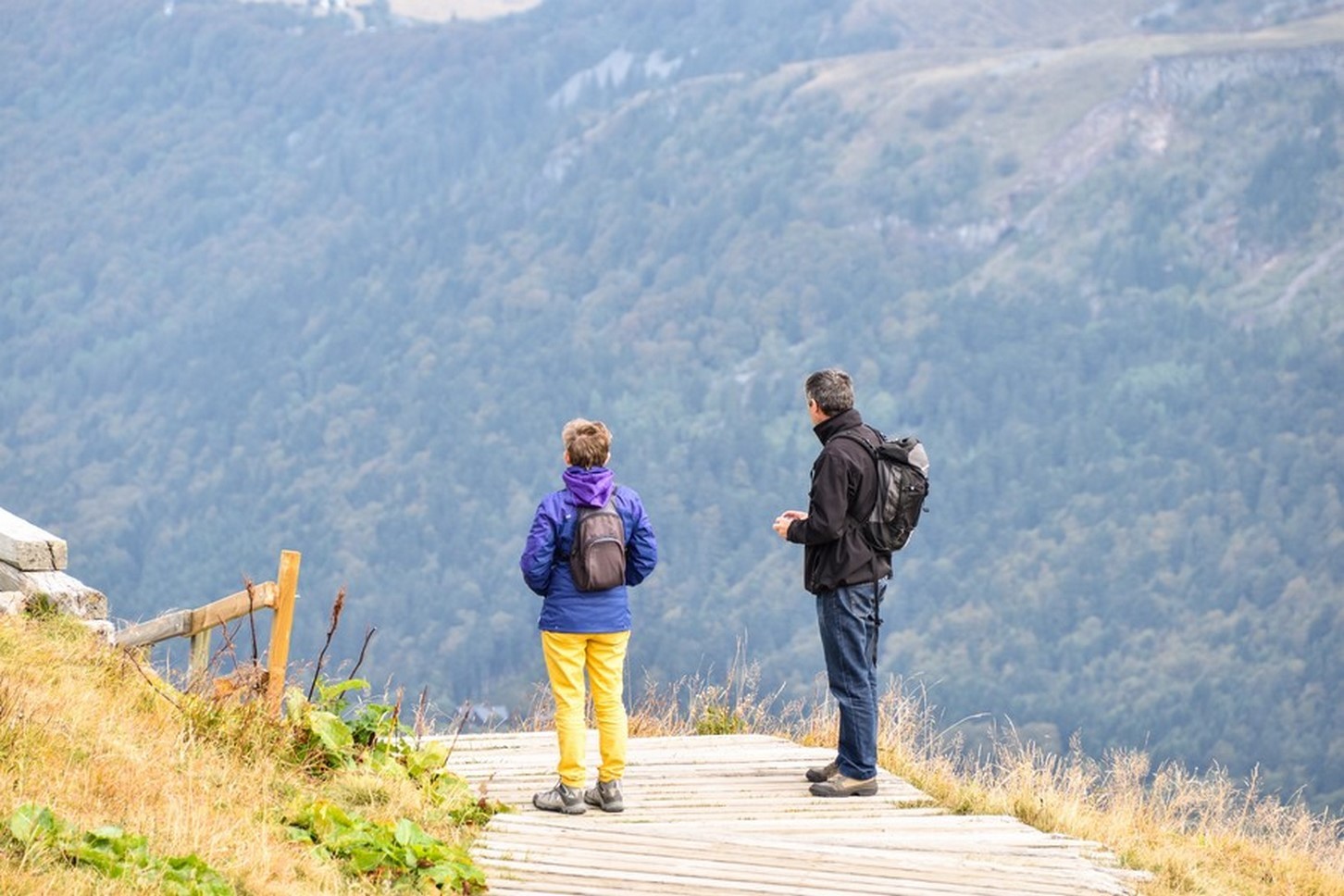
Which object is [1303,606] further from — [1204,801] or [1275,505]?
[1204,801]

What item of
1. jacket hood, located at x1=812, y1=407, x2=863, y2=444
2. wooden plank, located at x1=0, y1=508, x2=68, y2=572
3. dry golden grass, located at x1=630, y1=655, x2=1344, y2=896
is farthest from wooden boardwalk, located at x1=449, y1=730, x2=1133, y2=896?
wooden plank, located at x1=0, y1=508, x2=68, y2=572

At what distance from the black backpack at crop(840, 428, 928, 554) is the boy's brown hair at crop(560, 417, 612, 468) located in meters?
1.07

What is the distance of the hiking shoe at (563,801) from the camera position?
6.88 m

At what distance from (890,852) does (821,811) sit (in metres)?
0.76

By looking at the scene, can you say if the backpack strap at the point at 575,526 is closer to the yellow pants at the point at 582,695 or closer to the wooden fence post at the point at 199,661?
the yellow pants at the point at 582,695

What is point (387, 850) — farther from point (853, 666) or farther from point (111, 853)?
point (853, 666)

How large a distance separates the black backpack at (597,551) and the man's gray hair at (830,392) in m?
1.08

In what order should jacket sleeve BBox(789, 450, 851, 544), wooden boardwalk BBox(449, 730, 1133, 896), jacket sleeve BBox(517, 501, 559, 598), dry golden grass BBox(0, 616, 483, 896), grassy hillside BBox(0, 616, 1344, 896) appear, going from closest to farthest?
grassy hillside BBox(0, 616, 1344, 896) < dry golden grass BBox(0, 616, 483, 896) < wooden boardwalk BBox(449, 730, 1133, 896) < jacket sleeve BBox(517, 501, 559, 598) < jacket sleeve BBox(789, 450, 851, 544)

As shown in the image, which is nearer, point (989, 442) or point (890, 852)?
point (890, 852)

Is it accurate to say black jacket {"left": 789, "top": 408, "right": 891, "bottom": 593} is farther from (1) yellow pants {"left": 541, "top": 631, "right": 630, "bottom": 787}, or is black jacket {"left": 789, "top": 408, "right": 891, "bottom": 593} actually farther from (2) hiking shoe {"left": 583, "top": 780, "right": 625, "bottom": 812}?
(2) hiking shoe {"left": 583, "top": 780, "right": 625, "bottom": 812}

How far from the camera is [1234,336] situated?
187 meters

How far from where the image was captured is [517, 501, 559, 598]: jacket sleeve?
6.70 m

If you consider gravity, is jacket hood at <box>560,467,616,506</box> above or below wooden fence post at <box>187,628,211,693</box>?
above

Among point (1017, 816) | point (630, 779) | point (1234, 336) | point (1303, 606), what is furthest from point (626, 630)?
point (1234, 336)
